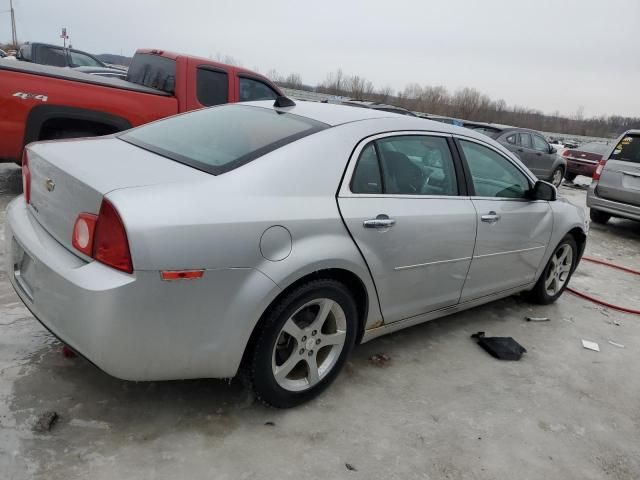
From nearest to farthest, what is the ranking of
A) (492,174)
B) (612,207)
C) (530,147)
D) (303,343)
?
(303,343), (492,174), (612,207), (530,147)

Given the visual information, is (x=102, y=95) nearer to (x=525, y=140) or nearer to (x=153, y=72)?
(x=153, y=72)

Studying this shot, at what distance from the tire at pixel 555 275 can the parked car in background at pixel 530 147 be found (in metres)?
7.90

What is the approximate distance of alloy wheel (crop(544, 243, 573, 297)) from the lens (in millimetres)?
4594

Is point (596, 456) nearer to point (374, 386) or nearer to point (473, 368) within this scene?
point (473, 368)

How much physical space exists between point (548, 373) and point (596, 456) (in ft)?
2.78

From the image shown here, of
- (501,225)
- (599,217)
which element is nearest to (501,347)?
(501,225)

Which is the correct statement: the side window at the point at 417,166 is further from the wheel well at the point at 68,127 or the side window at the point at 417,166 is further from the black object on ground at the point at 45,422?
the wheel well at the point at 68,127

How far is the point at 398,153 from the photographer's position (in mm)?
3055

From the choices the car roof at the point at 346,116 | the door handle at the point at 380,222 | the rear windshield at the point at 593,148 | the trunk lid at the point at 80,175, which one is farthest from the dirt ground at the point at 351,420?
the rear windshield at the point at 593,148

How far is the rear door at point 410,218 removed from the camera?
9.01 feet

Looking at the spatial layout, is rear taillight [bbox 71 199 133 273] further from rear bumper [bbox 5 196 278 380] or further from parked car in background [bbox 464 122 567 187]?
parked car in background [bbox 464 122 567 187]

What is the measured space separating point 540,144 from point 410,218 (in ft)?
40.6

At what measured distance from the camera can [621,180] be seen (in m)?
7.99

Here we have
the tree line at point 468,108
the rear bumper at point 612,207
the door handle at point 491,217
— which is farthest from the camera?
the tree line at point 468,108
